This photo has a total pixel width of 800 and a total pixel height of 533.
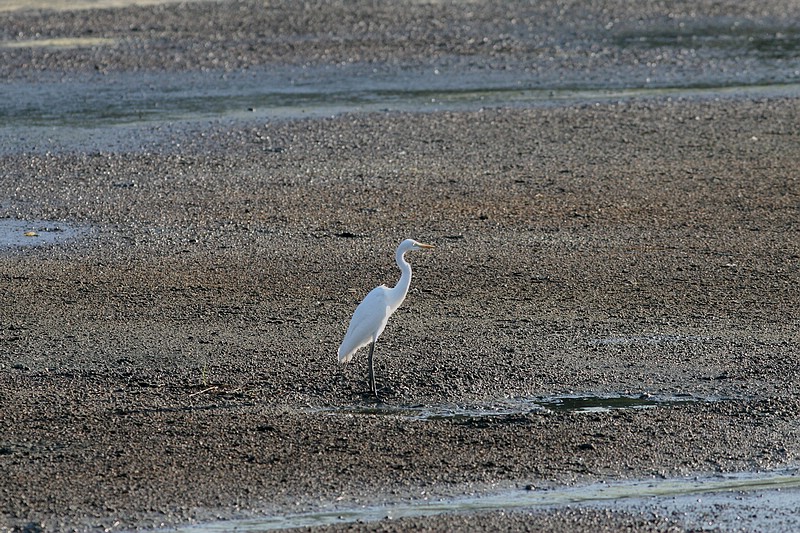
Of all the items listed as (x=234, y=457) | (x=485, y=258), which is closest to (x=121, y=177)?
(x=485, y=258)

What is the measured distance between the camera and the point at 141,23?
28438 millimetres

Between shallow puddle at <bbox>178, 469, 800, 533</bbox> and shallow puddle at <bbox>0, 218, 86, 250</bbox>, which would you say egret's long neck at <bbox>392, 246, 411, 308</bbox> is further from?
shallow puddle at <bbox>0, 218, 86, 250</bbox>

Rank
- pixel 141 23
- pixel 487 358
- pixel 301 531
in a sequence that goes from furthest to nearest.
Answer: pixel 141 23 → pixel 487 358 → pixel 301 531

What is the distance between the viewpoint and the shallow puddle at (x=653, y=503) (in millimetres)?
6969

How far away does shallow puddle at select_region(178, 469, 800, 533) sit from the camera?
6969 mm

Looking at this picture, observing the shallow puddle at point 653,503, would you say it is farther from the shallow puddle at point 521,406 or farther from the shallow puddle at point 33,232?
the shallow puddle at point 33,232

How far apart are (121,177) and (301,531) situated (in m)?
9.43

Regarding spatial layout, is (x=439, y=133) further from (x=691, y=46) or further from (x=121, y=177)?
(x=691, y=46)

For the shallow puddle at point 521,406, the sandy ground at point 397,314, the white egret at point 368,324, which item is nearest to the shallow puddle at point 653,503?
the sandy ground at point 397,314

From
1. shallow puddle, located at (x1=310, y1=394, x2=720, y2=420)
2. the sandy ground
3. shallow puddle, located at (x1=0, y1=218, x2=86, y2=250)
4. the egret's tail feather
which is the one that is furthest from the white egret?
shallow puddle, located at (x1=0, y1=218, x2=86, y2=250)

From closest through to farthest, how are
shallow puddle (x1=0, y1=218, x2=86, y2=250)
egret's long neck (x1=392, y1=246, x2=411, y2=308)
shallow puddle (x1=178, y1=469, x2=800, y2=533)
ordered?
shallow puddle (x1=178, y1=469, x2=800, y2=533), egret's long neck (x1=392, y1=246, x2=411, y2=308), shallow puddle (x1=0, y1=218, x2=86, y2=250)

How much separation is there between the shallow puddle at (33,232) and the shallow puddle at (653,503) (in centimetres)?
669

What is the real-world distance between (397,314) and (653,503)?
386 cm

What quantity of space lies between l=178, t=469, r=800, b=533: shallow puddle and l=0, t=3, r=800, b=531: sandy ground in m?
0.12
